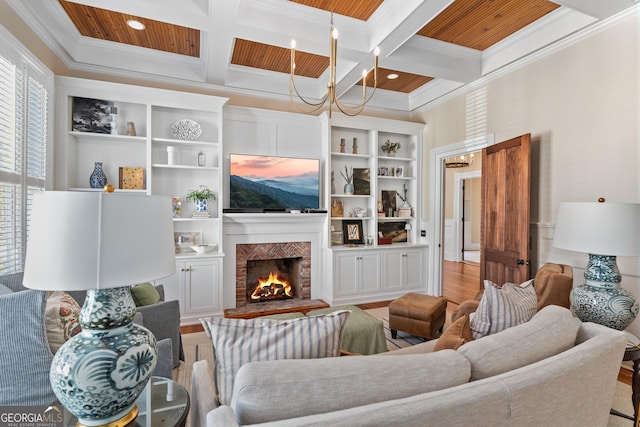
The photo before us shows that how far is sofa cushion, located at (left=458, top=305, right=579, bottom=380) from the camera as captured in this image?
1177 millimetres

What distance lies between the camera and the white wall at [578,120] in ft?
8.54

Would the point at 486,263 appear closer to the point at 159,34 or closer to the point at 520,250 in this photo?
the point at 520,250

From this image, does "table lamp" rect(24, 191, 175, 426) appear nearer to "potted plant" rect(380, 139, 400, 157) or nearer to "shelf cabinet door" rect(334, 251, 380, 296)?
"shelf cabinet door" rect(334, 251, 380, 296)

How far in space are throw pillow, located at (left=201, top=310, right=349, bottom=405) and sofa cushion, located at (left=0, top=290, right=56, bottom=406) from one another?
89 centimetres

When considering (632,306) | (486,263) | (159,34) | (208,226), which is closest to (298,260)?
(208,226)

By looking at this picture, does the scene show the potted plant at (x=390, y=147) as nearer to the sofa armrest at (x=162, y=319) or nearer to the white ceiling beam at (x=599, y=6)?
the white ceiling beam at (x=599, y=6)

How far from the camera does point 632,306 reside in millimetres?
1949

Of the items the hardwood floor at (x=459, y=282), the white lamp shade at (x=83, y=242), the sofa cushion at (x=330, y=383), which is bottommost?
the hardwood floor at (x=459, y=282)

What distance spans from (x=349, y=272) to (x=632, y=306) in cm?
290

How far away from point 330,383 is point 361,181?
3.96 m

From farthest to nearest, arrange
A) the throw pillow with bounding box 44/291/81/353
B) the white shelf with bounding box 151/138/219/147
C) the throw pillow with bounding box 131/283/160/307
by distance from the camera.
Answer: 1. the white shelf with bounding box 151/138/219/147
2. the throw pillow with bounding box 131/283/160/307
3. the throw pillow with bounding box 44/291/81/353

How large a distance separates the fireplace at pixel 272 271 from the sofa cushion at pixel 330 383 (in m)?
3.31

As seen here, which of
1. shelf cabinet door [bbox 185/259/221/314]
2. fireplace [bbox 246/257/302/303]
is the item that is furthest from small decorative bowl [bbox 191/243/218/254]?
fireplace [bbox 246/257/302/303]

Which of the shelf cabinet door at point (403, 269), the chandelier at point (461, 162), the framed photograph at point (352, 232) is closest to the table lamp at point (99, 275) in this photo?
the framed photograph at point (352, 232)
